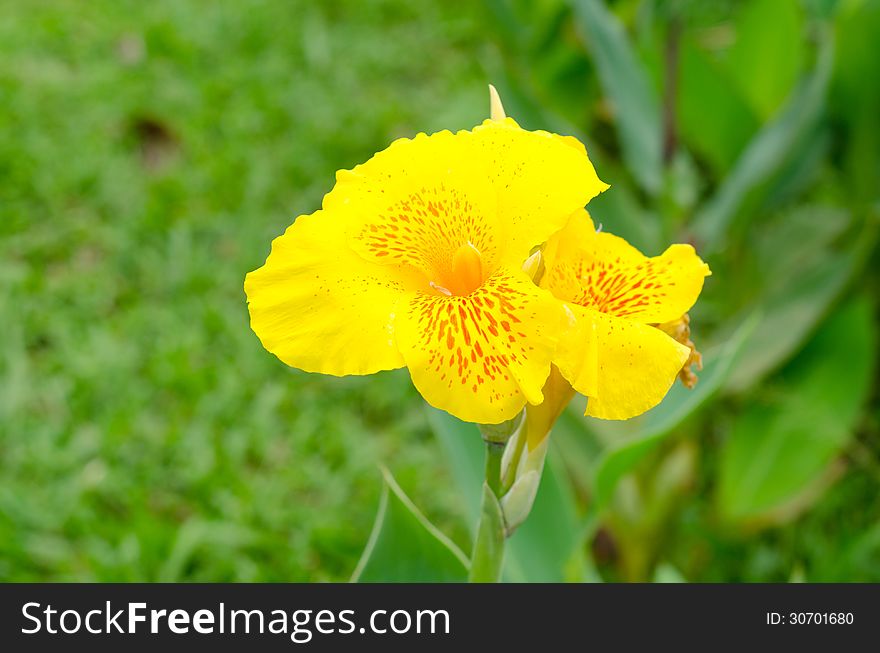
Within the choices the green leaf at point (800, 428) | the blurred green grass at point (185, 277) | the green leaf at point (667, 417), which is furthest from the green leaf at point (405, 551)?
the green leaf at point (800, 428)

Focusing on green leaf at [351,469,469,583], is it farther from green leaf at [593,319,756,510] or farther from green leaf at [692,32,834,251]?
green leaf at [692,32,834,251]

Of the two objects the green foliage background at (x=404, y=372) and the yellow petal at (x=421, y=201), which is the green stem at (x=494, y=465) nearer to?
the yellow petal at (x=421, y=201)

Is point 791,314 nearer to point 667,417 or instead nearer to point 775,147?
point 775,147

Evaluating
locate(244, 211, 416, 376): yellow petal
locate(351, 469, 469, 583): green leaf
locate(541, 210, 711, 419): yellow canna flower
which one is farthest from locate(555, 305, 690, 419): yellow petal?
locate(351, 469, 469, 583): green leaf
